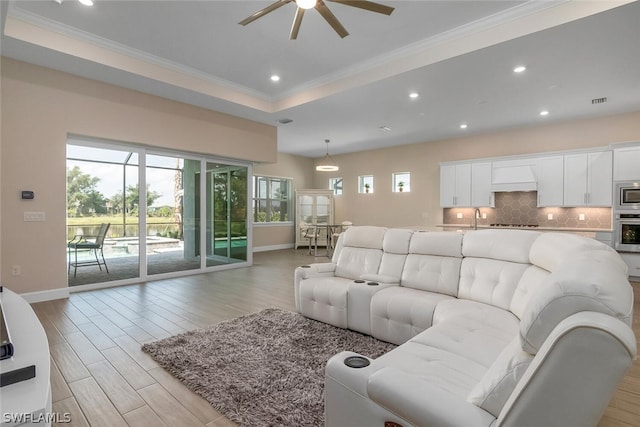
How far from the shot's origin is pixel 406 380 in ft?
3.98

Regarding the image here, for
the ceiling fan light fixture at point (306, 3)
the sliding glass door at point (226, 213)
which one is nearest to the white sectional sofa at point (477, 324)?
the ceiling fan light fixture at point (306, 3)

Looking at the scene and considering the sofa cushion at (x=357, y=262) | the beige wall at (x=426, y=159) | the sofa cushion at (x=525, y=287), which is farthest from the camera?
the beige wall at (x=426, y=159)

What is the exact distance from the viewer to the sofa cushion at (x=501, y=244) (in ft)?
8.44

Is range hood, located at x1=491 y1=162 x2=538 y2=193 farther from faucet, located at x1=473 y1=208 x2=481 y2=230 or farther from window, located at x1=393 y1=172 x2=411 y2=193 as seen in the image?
window, located at x1=393 y1=172 x2=411 y2=193

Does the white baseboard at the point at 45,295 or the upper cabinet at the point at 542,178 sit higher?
the upper cabinet at the point at 542,178

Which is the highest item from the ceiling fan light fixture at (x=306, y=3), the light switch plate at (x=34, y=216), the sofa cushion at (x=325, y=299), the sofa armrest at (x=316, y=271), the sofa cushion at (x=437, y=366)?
the ceiling fan light fixture at (x=306, y=3)

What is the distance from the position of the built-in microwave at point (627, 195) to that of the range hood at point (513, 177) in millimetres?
1259

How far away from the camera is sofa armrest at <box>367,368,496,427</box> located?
1026mm

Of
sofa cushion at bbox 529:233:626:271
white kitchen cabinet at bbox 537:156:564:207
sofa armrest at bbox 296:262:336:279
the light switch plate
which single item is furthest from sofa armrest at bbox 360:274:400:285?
white kitchen cabinet at bbox 537:156:564:207

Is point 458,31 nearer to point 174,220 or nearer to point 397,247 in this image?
point 397,247

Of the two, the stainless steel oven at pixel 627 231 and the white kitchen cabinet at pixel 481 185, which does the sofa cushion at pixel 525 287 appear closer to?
the stainless steel oven at pixel 627 231

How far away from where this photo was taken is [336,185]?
10648 millimetres

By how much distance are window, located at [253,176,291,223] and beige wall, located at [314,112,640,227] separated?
1.42 m

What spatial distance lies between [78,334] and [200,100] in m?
3.93
